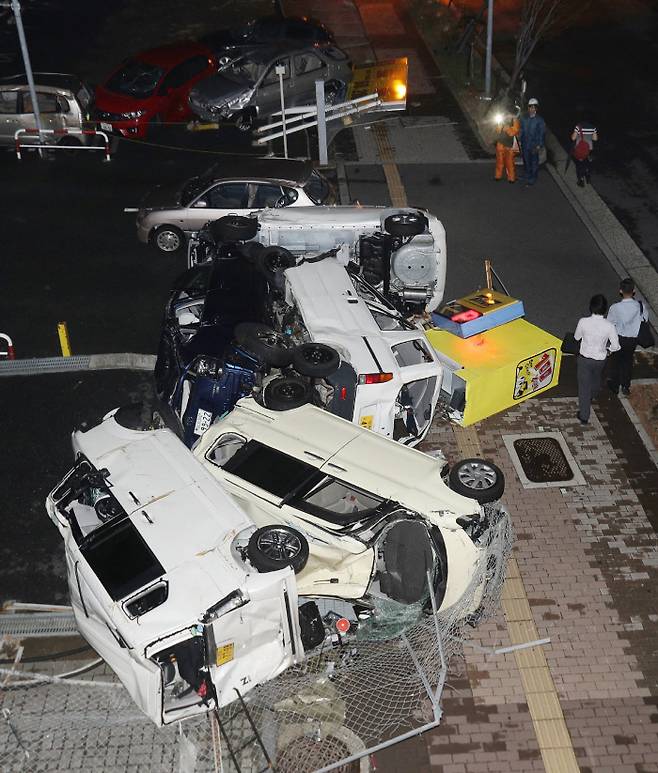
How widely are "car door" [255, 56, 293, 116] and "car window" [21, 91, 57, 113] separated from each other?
4.22m

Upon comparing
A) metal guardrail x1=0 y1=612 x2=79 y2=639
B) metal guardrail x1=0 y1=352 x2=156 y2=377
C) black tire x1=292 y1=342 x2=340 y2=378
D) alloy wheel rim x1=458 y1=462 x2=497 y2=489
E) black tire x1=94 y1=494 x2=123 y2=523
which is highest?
black tire x1=292 y1=342 x2=340 y2=378

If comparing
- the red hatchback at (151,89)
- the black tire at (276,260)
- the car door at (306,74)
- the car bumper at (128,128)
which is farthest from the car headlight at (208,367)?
the car door at (306,74)

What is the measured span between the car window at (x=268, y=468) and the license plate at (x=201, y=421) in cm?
107

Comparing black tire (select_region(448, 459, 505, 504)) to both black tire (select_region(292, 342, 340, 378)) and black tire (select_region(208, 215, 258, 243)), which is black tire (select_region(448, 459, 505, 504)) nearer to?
black tire (select_region(292, 342, 340, 378))

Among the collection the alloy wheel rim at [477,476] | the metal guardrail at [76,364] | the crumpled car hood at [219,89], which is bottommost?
the metal guardrail at [76,364]

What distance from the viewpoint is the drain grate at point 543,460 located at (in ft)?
35.0

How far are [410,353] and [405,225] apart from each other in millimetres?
2377

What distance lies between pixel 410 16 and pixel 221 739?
2445cm

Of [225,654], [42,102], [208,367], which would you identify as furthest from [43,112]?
[225,654]

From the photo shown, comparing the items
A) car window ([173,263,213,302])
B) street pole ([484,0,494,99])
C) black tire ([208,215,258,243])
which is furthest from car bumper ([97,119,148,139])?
car window ([173,263,213,302])

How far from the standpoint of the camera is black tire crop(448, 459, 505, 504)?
8.67m

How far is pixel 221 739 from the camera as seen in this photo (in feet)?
25.1

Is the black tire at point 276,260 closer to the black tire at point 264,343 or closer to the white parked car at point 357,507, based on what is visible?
the black tire at point 264,343

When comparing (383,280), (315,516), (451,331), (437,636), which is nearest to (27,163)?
(383,280)
